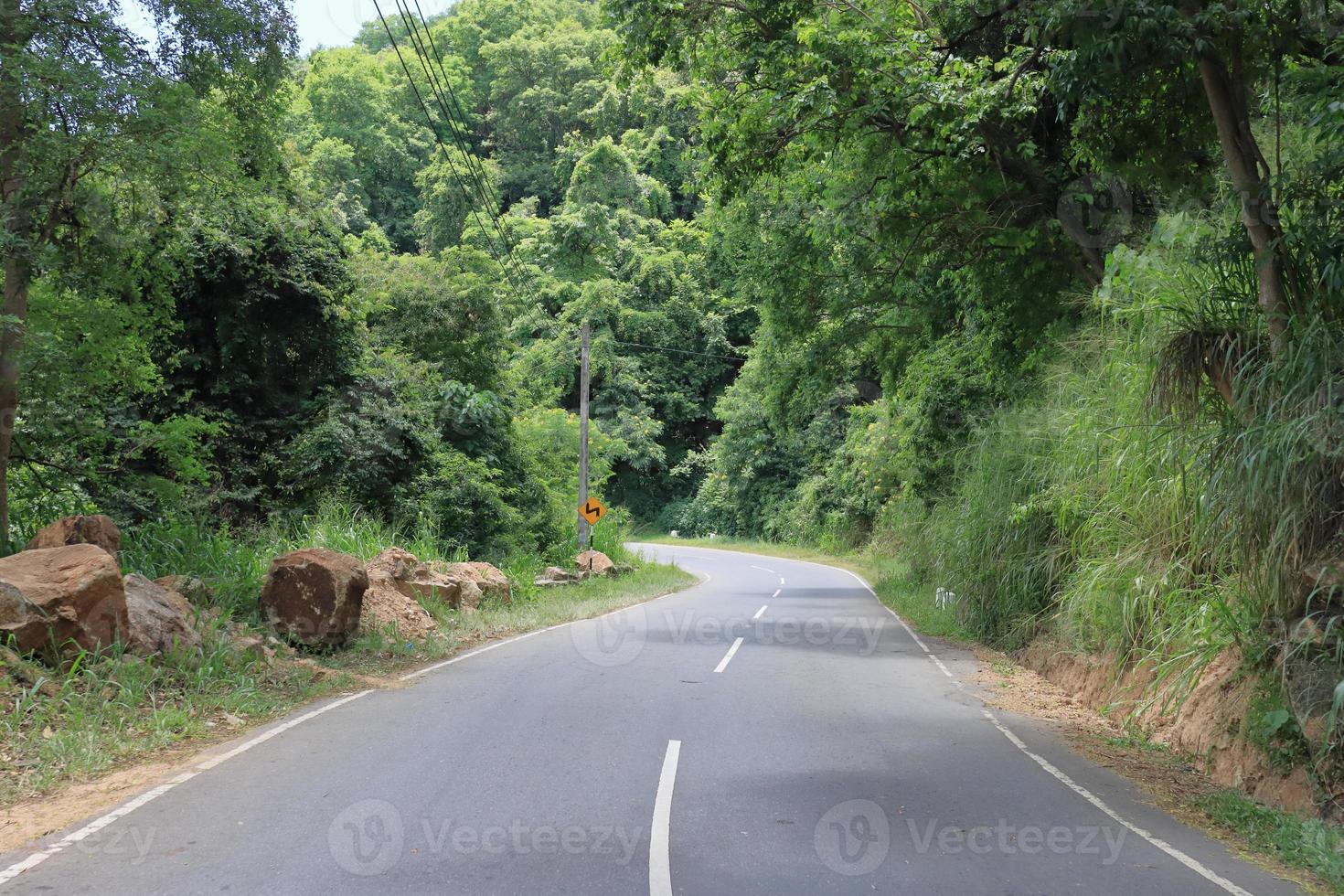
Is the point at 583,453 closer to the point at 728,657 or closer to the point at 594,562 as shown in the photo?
the point at 594,562

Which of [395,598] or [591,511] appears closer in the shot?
[395,598]

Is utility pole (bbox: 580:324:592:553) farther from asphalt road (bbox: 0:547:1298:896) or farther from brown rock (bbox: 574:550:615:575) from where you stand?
asphalt road (bbox: 0:547:1298:896)

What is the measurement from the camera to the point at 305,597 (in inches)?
472

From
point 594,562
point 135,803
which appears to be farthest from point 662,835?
point 594,562

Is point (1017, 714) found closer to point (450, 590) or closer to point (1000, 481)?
point (1000, 481)

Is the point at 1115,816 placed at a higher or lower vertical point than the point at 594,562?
higher

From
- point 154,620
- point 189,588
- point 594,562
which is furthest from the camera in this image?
point 594,562

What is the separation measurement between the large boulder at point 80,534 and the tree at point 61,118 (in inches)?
26.5

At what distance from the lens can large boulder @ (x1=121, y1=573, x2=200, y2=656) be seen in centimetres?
922

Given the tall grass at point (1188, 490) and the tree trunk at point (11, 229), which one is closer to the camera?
the tall grass at point (1188, 490)

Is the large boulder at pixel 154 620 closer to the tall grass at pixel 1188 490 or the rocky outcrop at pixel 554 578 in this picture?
the tall grass at pixel 1188 490

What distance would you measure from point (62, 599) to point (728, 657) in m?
7.70

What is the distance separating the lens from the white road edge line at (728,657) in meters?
12.2

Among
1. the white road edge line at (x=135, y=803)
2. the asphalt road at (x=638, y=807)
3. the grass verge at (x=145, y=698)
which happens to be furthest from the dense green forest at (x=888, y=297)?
the white road edge line at (x=135, y=803)
